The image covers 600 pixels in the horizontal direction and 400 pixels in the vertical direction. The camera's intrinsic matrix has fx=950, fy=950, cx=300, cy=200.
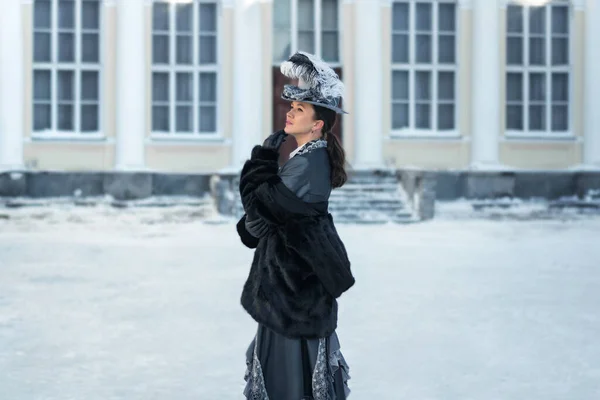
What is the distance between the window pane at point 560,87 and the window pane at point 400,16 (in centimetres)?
343

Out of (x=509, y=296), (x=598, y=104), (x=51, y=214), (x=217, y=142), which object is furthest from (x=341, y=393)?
(x=598, y=104)

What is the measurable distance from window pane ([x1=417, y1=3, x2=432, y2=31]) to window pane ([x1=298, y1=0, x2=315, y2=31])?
225cm

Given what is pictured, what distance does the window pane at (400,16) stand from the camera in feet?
64.6

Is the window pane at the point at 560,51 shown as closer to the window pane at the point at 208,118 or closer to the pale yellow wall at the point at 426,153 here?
the pale yellow wall at the point at 426,153

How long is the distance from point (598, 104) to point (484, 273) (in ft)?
36.1

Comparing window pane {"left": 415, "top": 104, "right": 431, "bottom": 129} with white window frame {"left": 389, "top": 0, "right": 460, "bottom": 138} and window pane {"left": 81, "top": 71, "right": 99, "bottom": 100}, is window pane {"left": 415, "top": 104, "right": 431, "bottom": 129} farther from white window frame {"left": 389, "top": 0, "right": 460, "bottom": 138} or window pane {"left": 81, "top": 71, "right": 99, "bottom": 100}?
window pane {"left": 81, "top": 71, "right": 99, "bottom": 100}

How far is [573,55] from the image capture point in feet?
66.3

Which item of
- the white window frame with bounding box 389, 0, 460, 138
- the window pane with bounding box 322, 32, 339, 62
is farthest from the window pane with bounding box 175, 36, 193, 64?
the white window frame with bounding box 389, 0, 460, 138

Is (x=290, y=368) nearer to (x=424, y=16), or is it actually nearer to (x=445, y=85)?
(x=445, y=85)

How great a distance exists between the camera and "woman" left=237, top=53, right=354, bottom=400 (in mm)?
3648

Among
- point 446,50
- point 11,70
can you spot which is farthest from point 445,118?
point 11,70

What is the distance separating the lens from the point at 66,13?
19500mm

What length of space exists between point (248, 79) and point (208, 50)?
1228 mm

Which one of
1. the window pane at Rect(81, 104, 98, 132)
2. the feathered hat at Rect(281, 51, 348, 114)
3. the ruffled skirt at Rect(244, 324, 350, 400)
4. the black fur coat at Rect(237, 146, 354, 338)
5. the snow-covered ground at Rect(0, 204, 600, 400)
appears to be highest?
the window pane at Rect(81, 104, 98, 132)
